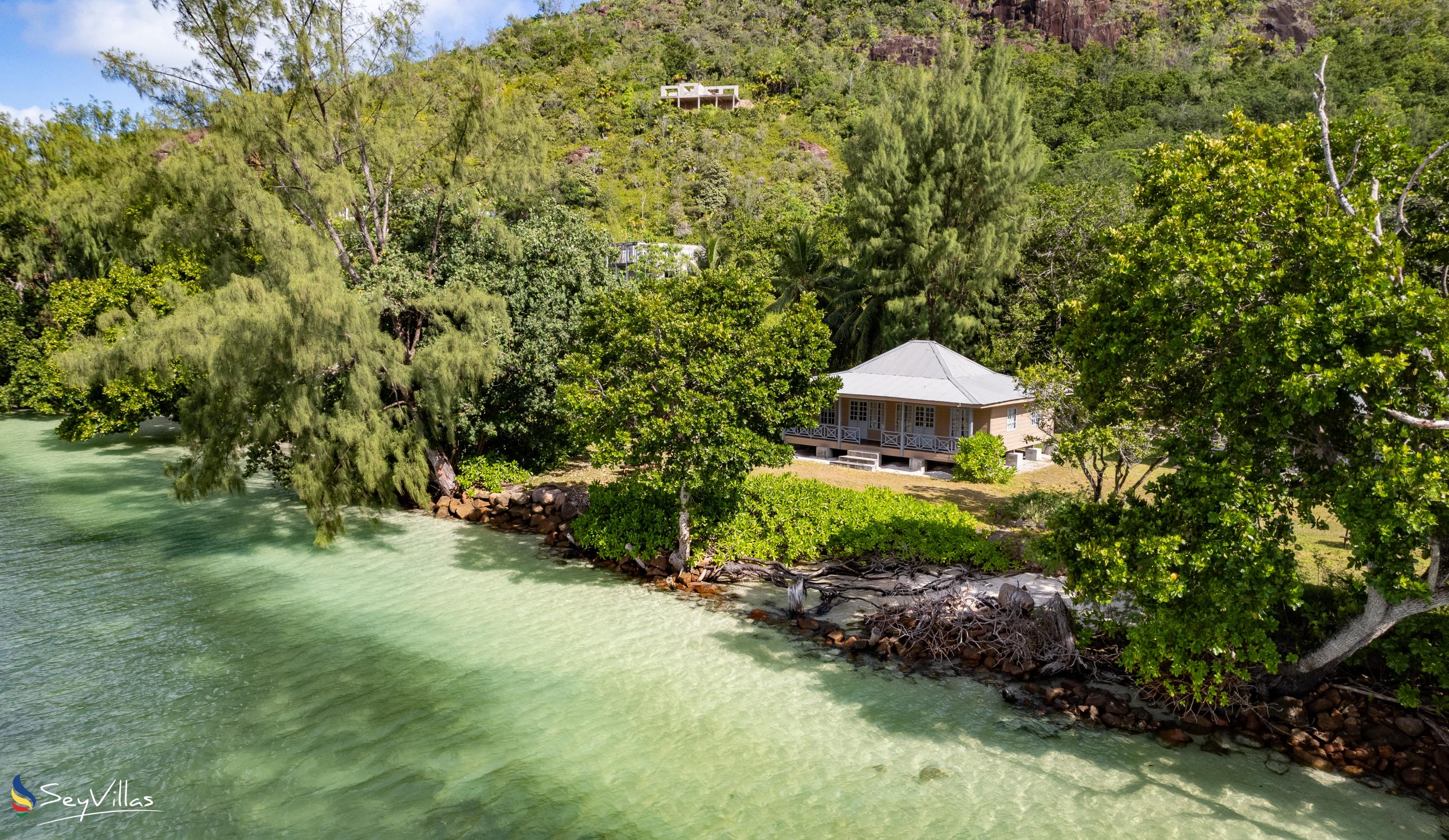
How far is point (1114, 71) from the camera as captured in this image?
276 ft

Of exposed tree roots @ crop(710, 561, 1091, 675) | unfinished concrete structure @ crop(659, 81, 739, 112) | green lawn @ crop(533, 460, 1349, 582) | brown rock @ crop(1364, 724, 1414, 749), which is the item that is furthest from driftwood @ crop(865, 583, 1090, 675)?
unfinished concrete structure @ crop(659, 81, 739, 112)

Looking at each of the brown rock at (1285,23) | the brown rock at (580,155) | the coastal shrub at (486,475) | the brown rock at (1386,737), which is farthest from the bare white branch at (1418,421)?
the brown rock at (1285,23)

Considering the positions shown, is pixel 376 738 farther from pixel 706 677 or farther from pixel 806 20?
pixel 806 20

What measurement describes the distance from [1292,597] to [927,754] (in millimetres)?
4517

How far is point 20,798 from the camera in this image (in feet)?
29.6

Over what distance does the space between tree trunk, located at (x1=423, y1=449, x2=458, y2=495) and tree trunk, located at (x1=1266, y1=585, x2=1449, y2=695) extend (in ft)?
61.3

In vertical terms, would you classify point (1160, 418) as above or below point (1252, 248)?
below

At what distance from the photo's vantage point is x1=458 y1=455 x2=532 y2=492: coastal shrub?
69.7ft

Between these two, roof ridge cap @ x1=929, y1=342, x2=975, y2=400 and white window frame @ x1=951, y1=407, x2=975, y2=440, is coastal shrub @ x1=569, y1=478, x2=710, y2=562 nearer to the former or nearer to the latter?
roof ridge cap @ x1=929, y1=342, x2=975, y2=400

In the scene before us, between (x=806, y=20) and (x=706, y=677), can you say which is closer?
(x=706, y=677)

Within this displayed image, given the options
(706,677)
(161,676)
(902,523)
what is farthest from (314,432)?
(902,523)

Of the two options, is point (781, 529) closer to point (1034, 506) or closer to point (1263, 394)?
point (1034, 506)

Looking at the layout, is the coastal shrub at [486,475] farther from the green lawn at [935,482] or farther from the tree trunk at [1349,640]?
the tree trunk at [1349,640]

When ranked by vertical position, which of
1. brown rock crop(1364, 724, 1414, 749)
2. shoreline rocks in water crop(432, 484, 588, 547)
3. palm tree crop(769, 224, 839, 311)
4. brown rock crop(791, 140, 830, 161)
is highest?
brown rock crop(791, 140, 830, 161)
